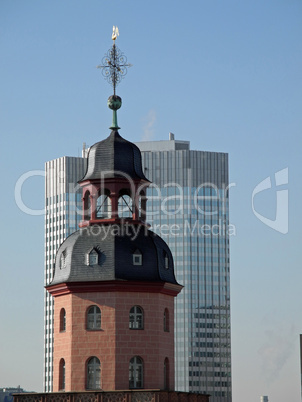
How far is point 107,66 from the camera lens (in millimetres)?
69438

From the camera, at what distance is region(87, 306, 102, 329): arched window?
63594mm

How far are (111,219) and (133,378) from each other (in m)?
8.82

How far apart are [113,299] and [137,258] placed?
2.70 m

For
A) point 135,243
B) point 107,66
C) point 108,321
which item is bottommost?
point 108,321

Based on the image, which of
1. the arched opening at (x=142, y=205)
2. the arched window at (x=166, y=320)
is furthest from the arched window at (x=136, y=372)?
the arched opening at (x=142, y=205)

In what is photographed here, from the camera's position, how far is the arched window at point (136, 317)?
63.8 meters

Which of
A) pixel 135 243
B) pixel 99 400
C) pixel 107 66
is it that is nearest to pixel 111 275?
pixel 135 243

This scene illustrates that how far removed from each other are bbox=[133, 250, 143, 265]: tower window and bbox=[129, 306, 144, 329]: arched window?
2425 millimetres

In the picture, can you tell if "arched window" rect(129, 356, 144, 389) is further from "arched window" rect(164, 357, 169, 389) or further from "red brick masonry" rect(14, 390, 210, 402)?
"arched window" rect(164, 357, 169, 389)

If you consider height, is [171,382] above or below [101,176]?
below

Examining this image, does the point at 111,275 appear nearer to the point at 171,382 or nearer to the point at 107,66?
the point at 171,382

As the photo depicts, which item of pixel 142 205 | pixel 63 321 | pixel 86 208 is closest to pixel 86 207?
pixel 86 208

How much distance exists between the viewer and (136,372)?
6331 cm

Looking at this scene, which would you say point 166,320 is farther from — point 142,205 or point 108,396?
point 142,205
